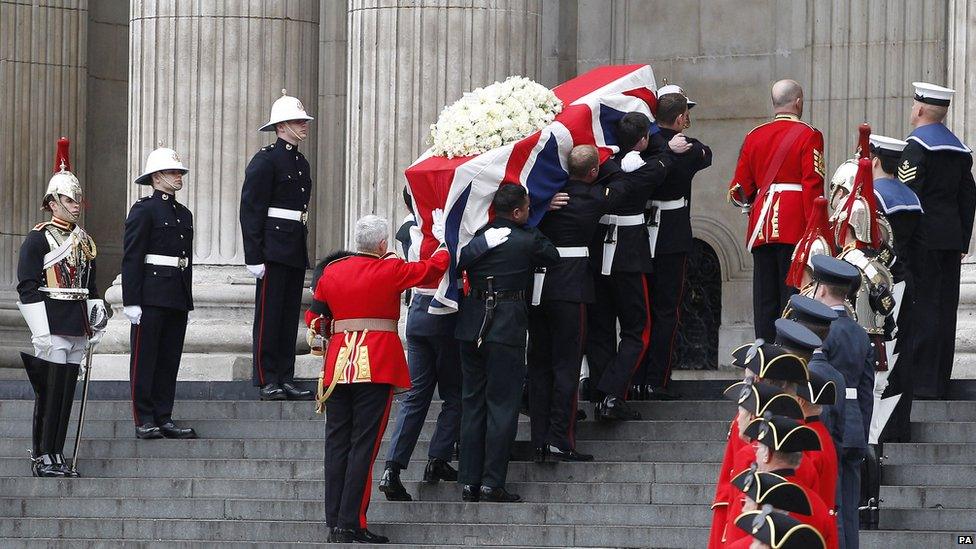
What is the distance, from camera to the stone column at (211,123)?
15445 mm

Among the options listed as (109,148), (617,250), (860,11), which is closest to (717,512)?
(617,250)

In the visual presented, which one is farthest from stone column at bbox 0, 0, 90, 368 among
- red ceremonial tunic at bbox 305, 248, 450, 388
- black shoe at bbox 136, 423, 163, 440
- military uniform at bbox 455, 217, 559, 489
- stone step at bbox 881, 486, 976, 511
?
stone step at bbox 881, 486, 976, 511

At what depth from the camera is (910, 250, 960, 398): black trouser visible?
11977 mm

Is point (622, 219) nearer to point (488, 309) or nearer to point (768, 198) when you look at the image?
point (768, 198)

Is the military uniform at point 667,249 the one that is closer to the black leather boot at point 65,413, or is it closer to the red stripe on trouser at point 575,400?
the red stripe on trouser at point 575,400

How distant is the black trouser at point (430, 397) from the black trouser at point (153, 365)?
1.91m

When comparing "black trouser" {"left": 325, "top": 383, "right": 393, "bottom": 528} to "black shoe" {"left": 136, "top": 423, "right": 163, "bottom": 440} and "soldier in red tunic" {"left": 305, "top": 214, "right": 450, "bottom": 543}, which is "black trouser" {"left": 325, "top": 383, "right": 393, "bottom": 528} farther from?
"black shoe" {"left": 136, "top": 423, "right": 163, "bottom": 440}

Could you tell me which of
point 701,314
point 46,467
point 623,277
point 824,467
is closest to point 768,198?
point 623,277

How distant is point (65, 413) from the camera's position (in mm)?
12508

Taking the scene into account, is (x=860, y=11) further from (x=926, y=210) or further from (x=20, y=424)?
(x=20, y=424)

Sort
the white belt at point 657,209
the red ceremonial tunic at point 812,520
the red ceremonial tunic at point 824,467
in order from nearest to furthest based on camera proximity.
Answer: the red ceremonial tunic at point 812,520, the red ceremonial tunic at point 824,467, the white belt at point 657,209

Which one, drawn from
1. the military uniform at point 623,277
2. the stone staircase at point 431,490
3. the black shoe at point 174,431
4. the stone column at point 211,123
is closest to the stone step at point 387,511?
the stone staircase at point 431,490

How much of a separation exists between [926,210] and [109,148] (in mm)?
9362

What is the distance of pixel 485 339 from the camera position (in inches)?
444
